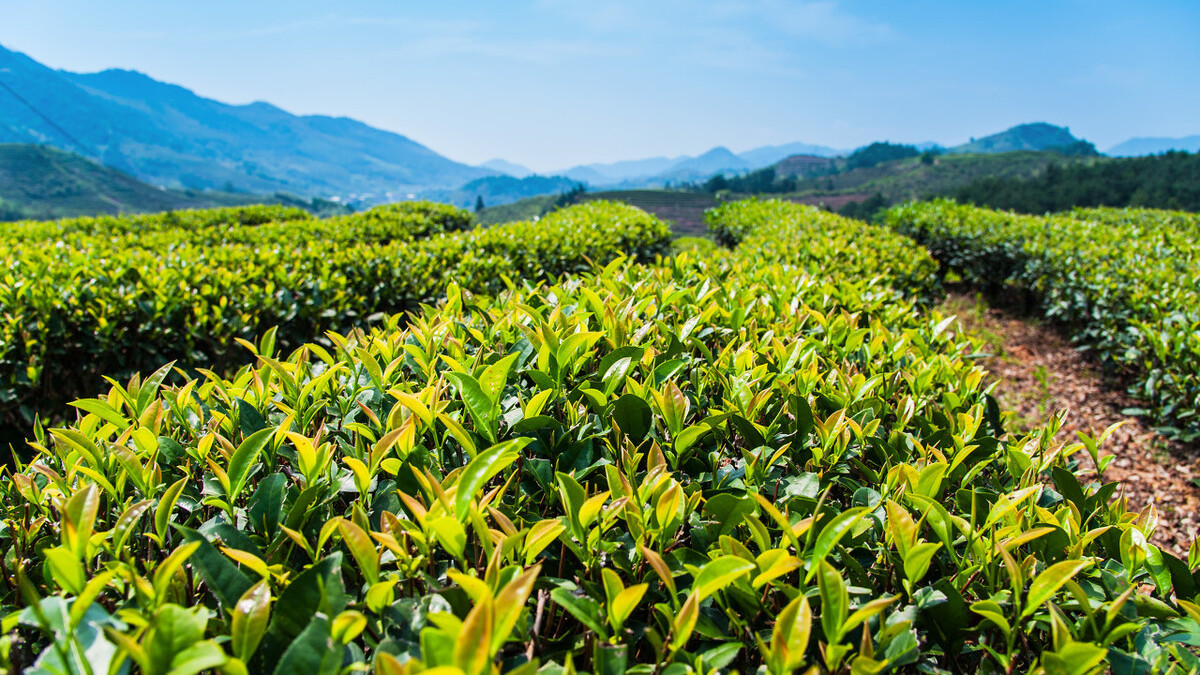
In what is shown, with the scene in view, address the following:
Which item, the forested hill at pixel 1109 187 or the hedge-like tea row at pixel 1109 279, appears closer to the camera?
the hedge-like tea row at pixel 1109 279

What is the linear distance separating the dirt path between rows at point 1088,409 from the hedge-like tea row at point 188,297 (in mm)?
4734

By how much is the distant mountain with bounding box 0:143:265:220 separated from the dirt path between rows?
153 meters

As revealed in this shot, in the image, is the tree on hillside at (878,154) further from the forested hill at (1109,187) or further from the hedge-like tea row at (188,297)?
the hedge-like tea row at (188,297)

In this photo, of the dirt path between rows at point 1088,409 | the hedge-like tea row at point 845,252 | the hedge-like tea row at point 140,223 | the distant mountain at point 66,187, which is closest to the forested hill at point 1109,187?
the dirt path between rows at point 1088,409

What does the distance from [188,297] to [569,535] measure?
4188 millimetres

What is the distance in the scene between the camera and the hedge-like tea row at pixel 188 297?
367cm

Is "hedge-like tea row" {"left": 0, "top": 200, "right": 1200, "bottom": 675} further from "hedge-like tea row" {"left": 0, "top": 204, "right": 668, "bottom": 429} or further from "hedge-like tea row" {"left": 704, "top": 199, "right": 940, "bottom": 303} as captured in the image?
"hedge-like tea row" {"left": 704, "top": 199, "right": 940, "bottom": 303}

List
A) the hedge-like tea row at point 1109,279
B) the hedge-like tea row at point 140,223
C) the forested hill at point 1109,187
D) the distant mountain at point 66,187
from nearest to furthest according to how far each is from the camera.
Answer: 1. the hedge-like tea row at point 1109,279
2. the hedge-like tea row at point 140,223
3. the forested hill at point 1109,187
4. the distant mountain at point 66,187

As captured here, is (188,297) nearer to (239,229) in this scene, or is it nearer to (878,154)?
(239,229)

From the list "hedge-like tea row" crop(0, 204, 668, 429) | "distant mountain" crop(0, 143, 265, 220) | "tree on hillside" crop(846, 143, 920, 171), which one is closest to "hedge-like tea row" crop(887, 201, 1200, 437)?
"hedge-like tea row" crop(0, 204, 668, 429)

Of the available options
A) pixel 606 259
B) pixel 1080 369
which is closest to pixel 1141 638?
pixel 606 259

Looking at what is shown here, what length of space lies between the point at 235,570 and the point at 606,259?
19.4ft

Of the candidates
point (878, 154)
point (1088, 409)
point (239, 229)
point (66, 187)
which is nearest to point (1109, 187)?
point (1088, 409)

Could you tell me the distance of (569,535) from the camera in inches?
46.6
